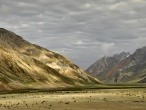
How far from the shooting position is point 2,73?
16962 centimetres

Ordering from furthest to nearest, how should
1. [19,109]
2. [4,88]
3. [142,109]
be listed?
[4,88] < [19,109] < [142,109]

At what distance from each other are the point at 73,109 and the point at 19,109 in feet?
19.7

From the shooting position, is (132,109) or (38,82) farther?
(38,82)

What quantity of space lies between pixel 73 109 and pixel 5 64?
14857 cm

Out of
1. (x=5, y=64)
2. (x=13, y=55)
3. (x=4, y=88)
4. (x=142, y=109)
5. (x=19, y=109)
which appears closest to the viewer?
(x=142, y=109)

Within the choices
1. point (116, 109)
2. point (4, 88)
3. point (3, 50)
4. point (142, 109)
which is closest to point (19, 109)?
point (116, 109)

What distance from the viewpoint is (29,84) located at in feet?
576

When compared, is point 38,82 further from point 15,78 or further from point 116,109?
point 116,109

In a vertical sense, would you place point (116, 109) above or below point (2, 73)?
below

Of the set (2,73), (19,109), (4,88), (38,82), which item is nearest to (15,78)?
(2,73)

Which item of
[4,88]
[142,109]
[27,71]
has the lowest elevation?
[142,109]

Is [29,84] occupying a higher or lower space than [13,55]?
lower

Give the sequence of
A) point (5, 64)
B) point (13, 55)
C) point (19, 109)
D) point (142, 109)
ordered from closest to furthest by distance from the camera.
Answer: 1. point (142, 109)
2. point (19, 109)
3. point (5, 64)
4. point (13, 55)

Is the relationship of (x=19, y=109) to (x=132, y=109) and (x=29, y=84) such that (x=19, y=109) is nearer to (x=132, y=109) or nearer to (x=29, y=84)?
(x=132, y=109)
